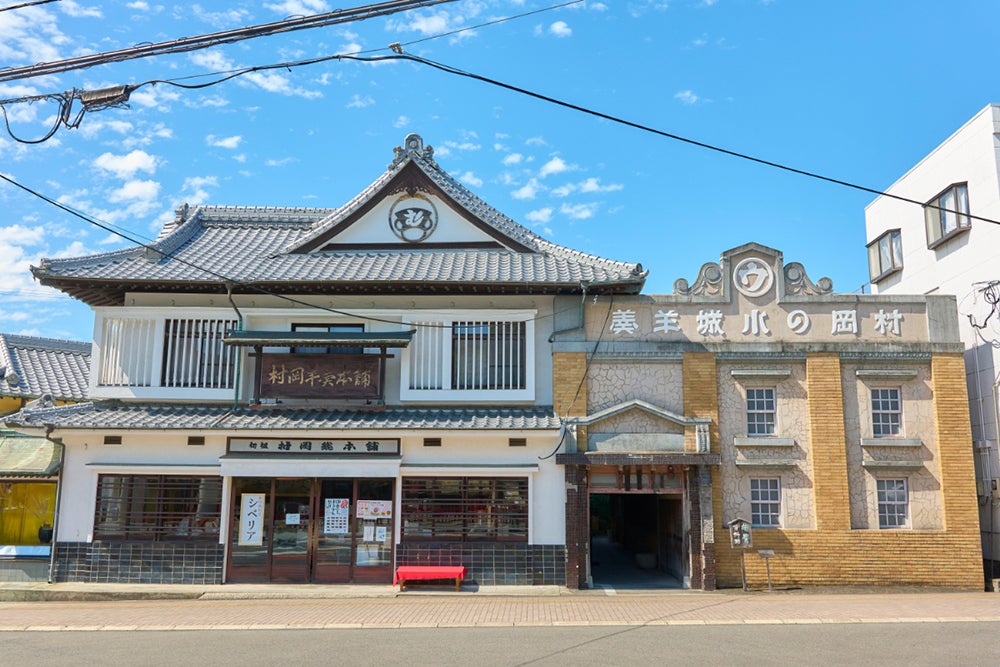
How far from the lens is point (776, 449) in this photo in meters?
17.6

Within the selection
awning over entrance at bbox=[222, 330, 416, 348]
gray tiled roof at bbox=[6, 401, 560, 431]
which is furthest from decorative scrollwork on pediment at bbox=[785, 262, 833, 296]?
awning over entrance at bbox=[222, 330, 416, 348]

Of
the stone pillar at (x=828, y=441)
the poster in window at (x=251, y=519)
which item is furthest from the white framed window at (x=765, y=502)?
the poster in window at (x=251, y=519)

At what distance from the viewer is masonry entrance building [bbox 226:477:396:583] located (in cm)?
1703

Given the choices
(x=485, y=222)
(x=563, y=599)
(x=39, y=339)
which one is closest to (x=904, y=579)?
(x=563, y=599)

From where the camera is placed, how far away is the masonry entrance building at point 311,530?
17.0m

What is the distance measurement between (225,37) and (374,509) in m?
10.9

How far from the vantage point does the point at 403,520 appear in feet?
56.2

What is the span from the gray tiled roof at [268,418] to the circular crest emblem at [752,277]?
541 cm

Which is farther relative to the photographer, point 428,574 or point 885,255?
point 885,255

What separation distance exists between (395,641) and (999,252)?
1626cm

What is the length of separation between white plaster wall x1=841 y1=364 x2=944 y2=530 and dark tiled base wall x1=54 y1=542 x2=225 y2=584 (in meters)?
14.2

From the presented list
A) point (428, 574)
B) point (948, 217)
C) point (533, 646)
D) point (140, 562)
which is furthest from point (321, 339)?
point (948, 217)

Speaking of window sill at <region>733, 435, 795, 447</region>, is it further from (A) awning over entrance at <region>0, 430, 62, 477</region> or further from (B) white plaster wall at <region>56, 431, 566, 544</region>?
(A) awning over entrance at <region>0, 430, 62, 477</region>

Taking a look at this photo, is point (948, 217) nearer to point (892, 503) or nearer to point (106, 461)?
point (892, 503)
